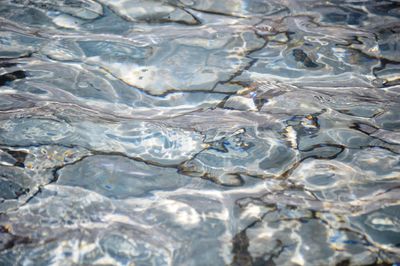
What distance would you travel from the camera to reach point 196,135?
3.08m

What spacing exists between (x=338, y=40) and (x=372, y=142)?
1.79 meters

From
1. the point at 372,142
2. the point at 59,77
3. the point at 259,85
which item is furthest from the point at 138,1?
the point at 372,142

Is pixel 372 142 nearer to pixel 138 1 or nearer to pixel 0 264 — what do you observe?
pixel 0 264

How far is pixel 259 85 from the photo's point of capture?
3715 millimetres

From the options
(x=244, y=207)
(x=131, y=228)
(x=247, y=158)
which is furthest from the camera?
(x=247, y=158)

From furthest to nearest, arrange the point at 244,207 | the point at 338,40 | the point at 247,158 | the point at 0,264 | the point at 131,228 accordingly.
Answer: the point at 338,40 < the point at 247,158 < the point at 244,207 < the point at 131,228 < the point at 0,264

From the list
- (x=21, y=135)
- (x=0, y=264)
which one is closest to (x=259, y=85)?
(x=21, y=135)

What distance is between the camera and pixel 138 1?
16.4 ft

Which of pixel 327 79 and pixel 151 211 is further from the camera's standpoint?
pixel 327 79

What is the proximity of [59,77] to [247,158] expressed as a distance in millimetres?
1925

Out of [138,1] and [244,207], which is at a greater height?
[138,1]

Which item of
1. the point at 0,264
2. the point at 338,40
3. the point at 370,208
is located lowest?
the point at 0,264

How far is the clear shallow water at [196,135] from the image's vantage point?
7.22 ft

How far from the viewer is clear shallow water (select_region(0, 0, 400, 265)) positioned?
2.20 metres
